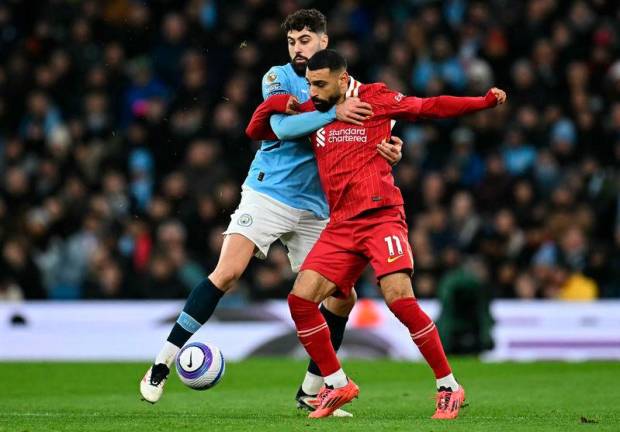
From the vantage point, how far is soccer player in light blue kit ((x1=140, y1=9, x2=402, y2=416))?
8.20m

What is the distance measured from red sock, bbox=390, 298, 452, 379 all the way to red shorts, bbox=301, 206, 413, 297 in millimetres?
204

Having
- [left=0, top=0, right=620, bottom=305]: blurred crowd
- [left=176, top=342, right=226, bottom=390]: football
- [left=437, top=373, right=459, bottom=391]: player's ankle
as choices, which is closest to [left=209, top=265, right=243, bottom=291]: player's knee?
[left=176, top=342, right=226, bottom=390]: football

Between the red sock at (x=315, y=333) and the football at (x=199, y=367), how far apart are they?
2.21 feet

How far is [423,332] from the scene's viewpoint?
756 centimetres

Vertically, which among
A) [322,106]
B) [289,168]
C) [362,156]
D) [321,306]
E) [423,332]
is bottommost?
[321,306]

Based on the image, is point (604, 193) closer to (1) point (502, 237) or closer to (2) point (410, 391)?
(1) point (502, 237)

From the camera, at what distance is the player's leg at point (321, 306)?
830cm

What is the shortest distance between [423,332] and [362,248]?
60cm

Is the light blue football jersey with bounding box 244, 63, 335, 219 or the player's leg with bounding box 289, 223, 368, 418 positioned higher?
the light blue football jersey with bounding box 244, 63, 335, 219

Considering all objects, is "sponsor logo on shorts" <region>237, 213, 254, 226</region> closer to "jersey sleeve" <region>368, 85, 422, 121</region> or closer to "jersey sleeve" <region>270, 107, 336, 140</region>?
"jersey sleeve" <region>270, 107, 336, 140</region>

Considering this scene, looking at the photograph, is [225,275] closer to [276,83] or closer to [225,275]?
[225,275]

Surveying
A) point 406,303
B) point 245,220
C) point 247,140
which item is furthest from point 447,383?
point 247,140

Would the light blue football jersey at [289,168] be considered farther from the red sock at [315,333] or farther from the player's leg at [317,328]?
the red sock at [315,333]

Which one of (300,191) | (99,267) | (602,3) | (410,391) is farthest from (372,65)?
(300,191)
